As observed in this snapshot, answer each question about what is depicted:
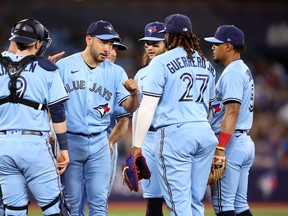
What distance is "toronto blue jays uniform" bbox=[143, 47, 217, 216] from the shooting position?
669cm

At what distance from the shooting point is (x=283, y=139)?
17.4 m

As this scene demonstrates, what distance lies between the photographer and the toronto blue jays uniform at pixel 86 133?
23.8ft

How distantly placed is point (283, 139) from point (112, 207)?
5161mm

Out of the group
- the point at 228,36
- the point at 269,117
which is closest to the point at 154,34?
the point at 228,36

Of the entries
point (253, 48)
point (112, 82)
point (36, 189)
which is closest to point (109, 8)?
point (253, 48)

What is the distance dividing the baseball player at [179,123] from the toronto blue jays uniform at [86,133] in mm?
694

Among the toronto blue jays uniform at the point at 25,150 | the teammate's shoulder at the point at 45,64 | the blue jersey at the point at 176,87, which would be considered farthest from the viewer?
the blue jersey at the point at 176,87

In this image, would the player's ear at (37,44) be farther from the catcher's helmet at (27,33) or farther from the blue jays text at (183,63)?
the blue jays text at (183,63)

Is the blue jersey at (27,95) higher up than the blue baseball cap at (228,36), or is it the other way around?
the blue baseball cap at (228,36)

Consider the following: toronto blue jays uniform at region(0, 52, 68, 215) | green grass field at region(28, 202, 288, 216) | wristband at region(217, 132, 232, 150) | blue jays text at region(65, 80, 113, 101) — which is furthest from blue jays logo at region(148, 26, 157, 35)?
green grass field at region(28, 202, 288, 216)

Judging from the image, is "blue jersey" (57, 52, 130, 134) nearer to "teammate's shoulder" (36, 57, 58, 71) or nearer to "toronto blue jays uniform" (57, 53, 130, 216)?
"toronto blue jays uniform" (57, 53, 130, 216)

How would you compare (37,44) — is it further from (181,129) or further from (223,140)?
(223,140)

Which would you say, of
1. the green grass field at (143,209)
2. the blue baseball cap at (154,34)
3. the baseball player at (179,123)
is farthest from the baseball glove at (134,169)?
the green grass field at (143,209)

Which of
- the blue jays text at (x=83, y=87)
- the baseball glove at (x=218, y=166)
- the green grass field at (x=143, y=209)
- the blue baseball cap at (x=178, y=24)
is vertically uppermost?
the blue baseball cap at (x=178, y=24)
